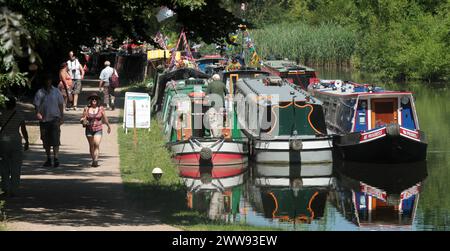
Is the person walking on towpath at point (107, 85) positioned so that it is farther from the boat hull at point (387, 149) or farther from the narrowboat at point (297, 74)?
the boat hull at point (387, 149)

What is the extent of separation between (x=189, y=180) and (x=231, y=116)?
5.04m

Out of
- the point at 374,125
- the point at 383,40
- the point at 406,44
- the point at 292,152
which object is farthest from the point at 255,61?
the point at 383,40

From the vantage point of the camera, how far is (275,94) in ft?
108

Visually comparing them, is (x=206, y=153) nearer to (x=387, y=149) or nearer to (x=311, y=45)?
(x=387, y=149)

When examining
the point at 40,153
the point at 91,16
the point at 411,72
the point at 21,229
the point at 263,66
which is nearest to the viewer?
the point at 21,229

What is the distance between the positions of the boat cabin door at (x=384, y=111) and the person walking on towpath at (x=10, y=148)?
54.0 ft

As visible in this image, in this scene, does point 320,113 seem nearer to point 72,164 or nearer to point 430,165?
point 430,165

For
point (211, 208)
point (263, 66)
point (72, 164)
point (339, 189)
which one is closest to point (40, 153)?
point (72, 164)

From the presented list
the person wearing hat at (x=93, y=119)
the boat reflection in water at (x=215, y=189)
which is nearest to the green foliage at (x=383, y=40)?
the boat reflection in water at (x=215, y=189)

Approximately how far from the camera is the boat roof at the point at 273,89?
3275cm

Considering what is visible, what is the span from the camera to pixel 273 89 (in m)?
34.2

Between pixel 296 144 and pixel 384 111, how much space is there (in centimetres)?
431

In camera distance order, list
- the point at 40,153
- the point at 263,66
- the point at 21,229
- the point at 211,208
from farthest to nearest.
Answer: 1. the point at 263,66
2. the point at 40,153
3. the point at 211,208
4. the point at 21,229

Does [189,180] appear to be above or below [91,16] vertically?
below
